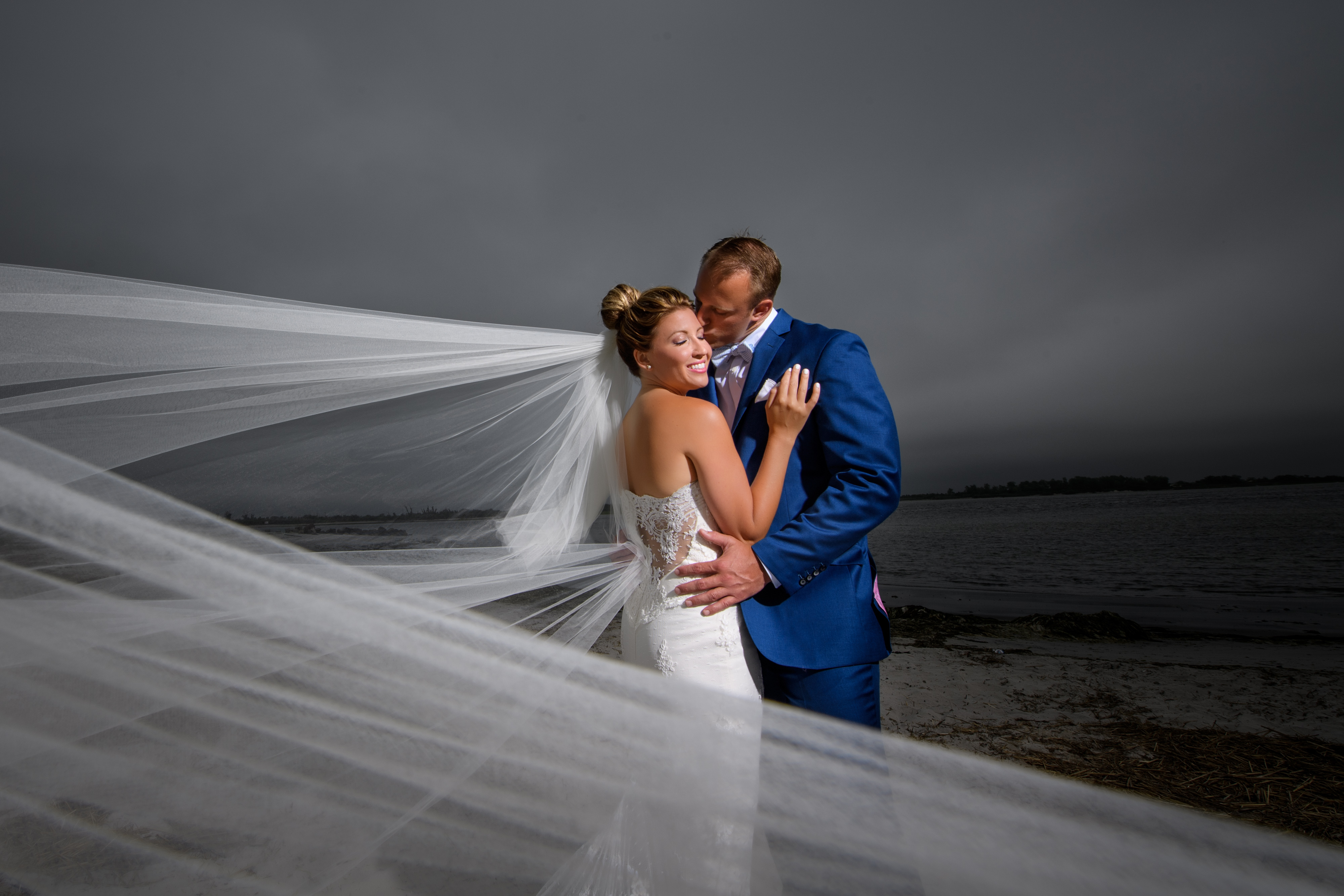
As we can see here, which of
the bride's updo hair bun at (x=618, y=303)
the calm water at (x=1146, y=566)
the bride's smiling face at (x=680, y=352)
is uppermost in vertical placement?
the bride's updo hair bun at (x=618, y=303)

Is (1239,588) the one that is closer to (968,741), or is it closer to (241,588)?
(968,741)

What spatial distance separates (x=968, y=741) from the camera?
184 inches

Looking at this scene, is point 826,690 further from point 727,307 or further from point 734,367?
point 727,307

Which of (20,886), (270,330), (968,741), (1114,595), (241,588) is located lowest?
(1114,595)

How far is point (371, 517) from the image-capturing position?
246 cm

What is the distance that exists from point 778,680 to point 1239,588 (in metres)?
18.7

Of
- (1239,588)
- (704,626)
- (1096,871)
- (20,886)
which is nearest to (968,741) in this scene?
(1096,871)

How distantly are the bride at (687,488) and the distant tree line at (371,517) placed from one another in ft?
2.49

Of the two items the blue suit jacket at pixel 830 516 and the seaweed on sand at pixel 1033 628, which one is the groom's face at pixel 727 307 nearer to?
the blue suit jacket at pixel 830 516

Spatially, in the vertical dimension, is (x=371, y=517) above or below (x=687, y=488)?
below

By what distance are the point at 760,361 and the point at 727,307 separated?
26cm

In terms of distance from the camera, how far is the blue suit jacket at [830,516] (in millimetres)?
2135

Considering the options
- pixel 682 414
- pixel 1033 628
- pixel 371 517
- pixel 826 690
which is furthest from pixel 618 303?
pixel 1033 628

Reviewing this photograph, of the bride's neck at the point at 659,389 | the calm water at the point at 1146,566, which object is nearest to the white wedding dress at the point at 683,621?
the bride's neck at the point at 659,389
